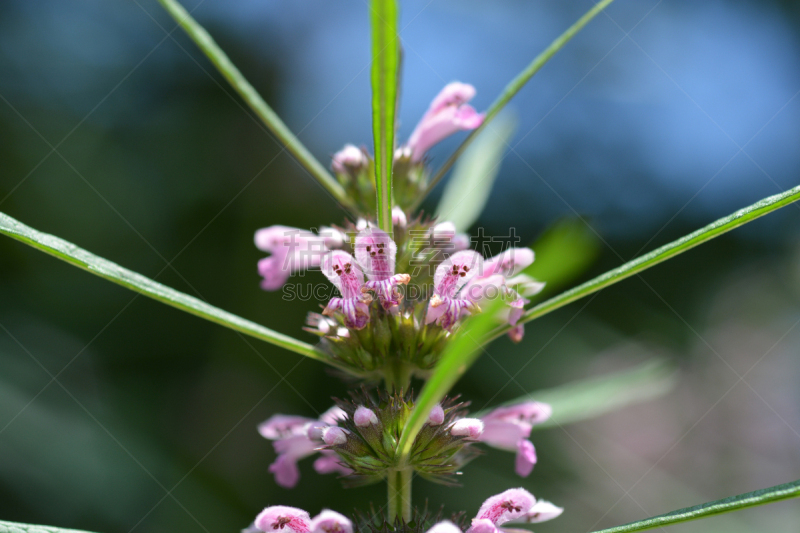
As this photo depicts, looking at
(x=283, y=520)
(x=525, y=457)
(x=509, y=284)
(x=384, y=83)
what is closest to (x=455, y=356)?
(x=384, y=83)

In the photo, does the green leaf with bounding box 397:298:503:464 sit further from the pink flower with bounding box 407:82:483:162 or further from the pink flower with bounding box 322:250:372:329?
the pink flower with bounding box 407:82:483:162

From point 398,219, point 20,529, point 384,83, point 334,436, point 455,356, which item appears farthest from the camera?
point 398,219

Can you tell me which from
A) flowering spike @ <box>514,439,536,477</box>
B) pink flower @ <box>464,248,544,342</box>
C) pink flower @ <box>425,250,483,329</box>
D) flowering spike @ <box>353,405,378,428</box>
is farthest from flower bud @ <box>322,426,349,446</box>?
flowering spike @ <box>514,439,536,477</box>

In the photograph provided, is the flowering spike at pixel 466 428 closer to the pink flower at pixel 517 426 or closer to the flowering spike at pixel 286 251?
the pink flower at pixel 517 426

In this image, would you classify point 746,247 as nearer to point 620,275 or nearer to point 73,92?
point 620,275

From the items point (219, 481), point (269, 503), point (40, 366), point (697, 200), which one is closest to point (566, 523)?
point (269, 503)

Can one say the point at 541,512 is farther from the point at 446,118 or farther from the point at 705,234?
the point at 446,118
